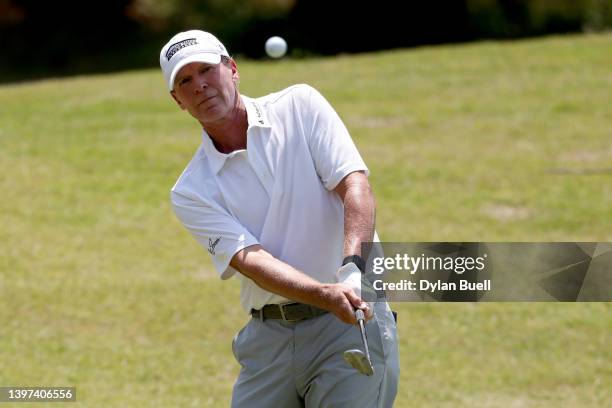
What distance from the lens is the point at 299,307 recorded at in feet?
13.1

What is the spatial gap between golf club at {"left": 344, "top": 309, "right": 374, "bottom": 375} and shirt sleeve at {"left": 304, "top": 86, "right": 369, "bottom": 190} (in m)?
0.56

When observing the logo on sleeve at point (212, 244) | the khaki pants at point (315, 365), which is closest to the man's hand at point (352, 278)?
the khaki pants at point (315, 365)

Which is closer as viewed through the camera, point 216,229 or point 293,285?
Result: point 293,285

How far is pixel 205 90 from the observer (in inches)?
153

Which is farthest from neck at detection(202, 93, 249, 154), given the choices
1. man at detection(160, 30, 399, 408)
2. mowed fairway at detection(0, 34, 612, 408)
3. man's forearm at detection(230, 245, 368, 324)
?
mowed fairway at detection(0, 34, 612, 408)

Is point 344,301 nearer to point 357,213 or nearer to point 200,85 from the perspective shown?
point 357,213

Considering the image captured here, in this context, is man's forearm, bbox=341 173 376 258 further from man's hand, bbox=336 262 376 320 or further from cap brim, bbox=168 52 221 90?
cap brim, bbox=168 52 221 90

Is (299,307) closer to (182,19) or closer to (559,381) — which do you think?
(559,381)

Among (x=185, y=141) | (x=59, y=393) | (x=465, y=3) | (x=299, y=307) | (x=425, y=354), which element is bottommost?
(x=465, y=3)

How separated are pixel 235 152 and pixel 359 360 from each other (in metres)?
0.90

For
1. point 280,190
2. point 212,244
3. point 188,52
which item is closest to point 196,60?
point 188,52

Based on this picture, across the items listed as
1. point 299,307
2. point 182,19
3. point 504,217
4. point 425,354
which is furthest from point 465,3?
point 299,307

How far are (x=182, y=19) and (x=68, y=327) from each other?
13.0 m

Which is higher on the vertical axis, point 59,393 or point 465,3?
point 59,393
